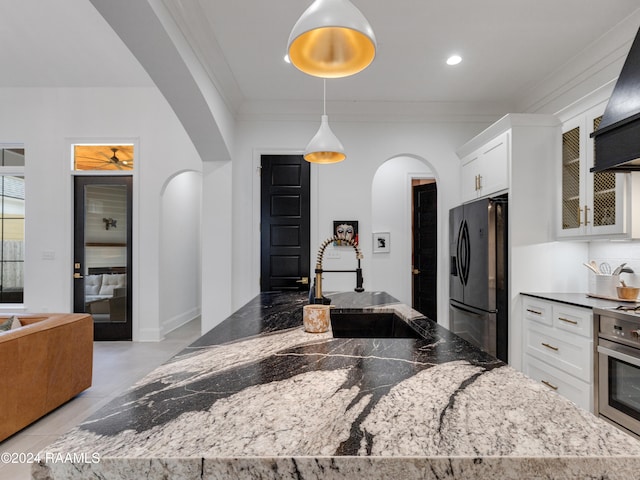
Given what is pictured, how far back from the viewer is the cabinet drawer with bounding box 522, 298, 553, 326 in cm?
282

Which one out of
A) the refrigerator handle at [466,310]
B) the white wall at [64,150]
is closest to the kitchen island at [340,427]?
the refrigerator handle at [466,310]

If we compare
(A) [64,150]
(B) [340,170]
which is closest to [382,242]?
(B) [340,170]

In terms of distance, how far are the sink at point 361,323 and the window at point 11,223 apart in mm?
4844

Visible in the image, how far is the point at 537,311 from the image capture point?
295 cm

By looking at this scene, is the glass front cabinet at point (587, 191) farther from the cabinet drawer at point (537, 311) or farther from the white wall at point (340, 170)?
the white wall at point (340, 170)

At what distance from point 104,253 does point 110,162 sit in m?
1.19

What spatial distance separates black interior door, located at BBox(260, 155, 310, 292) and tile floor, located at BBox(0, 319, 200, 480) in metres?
1.68

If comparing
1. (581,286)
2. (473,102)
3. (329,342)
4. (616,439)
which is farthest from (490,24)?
(616,439)

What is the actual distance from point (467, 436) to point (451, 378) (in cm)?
30

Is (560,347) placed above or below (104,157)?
below

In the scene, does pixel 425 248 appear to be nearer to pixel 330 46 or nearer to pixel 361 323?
pixel 361 323

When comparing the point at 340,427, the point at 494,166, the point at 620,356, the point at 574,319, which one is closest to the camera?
the point at 340,427

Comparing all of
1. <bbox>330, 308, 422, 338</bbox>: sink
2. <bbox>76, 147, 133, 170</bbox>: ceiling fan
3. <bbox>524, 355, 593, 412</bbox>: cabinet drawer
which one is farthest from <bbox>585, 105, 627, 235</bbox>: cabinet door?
<bbox>76, 147, 133, 170</bbox>: ceiling fan

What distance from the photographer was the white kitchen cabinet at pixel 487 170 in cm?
329
